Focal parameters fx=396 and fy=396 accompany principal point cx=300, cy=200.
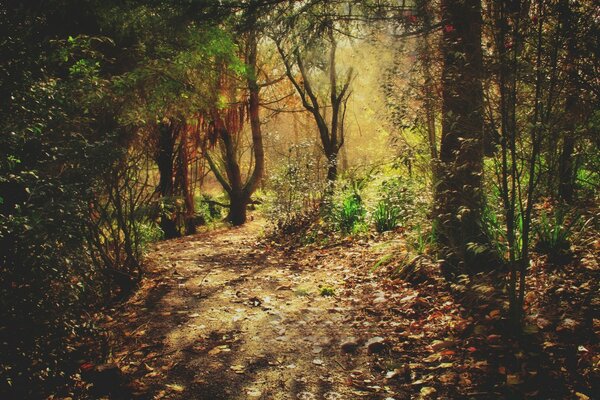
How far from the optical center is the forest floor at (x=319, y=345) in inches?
109

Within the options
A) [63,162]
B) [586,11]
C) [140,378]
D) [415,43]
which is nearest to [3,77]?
[63,162]

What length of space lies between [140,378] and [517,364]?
2.84m

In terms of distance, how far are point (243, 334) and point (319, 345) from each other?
792mm

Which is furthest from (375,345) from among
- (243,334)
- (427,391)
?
(243,334)

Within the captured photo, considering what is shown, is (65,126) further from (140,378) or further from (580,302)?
(580,302)

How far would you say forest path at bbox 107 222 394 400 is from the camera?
3.02 meters

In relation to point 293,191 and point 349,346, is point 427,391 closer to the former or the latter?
point 349,346

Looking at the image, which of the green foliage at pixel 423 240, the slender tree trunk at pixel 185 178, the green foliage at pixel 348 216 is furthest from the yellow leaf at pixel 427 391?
the slender tree trunk at pixel 185 178

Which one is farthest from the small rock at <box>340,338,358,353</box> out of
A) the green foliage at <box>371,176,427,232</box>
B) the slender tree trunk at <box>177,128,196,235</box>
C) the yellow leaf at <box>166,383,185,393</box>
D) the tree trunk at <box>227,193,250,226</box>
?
the tree trunk at <box>227,193,250,226</box>

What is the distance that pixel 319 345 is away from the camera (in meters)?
3.62

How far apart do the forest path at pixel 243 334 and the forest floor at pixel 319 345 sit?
1cm

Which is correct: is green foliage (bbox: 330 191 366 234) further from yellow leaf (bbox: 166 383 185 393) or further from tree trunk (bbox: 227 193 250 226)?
tree trunk (bbox: 227 193 250 226)

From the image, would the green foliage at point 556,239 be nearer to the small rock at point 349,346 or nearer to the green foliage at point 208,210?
the small rock at point 349,346

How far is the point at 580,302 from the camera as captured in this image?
3262 mm
